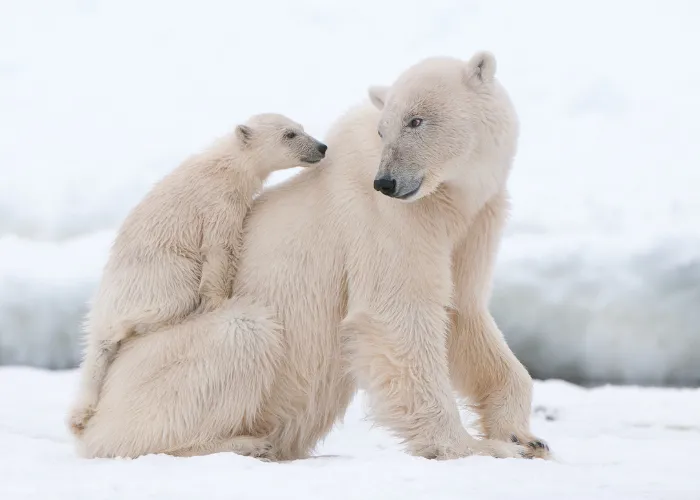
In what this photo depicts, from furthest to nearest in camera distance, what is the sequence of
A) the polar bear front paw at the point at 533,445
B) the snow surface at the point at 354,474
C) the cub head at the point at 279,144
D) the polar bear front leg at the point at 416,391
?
the cub head at the point at 279,144
the polar bear front paw at the point at 533,445
the polar bear front leg at the point at 416,391
the snow surface at the point at 354,474

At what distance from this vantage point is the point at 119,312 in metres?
4.23

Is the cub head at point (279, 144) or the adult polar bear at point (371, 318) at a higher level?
the cub head at point (279, 144)

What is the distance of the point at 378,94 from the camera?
434cm

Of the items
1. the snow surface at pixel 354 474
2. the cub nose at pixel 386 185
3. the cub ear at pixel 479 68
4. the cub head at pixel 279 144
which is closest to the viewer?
the snow surface at pixel 354 474

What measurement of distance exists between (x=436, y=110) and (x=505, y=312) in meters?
3.26

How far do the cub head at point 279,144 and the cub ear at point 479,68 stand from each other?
0.86 metres

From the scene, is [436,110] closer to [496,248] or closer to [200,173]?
[496,248]

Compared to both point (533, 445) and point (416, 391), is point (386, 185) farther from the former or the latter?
point (533, 445)

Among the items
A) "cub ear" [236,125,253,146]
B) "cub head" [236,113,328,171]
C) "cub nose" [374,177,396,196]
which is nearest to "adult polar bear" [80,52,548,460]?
"cub nose" [374,177,396,196]

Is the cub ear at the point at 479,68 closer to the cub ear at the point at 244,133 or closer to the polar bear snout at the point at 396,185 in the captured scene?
the polar bear snout at the point at 396,185

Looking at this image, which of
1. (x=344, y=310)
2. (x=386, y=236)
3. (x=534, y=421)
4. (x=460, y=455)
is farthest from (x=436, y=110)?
(x=534, y=421)

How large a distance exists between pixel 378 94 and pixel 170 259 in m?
1.23

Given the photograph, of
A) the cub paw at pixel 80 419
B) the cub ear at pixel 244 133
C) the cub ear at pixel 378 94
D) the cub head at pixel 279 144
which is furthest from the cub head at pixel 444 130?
the cub paw at pixel 80 419

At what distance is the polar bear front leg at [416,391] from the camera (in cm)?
398
